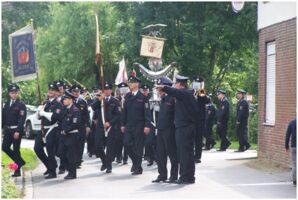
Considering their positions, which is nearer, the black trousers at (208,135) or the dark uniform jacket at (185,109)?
the dark uniform jacket at (185,109)

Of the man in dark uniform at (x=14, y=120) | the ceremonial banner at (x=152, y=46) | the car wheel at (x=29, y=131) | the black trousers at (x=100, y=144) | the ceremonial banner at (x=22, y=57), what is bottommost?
the car wheel at (x=29, y=131)

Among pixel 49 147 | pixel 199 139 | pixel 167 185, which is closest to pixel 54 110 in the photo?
pixel 49 147

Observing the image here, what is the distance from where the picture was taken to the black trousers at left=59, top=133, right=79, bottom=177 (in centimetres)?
1547

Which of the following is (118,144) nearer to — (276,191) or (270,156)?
(270,156)

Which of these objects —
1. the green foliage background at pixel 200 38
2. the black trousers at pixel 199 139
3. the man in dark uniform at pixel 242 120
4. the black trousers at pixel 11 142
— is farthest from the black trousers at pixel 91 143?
the green foliage background at pixel 200 38

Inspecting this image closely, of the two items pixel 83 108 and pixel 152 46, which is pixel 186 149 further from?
pixel 152 46

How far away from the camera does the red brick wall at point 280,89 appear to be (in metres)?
17.0

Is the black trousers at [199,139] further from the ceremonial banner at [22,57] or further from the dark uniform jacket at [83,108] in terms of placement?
the ceremonial banner at [22,57]

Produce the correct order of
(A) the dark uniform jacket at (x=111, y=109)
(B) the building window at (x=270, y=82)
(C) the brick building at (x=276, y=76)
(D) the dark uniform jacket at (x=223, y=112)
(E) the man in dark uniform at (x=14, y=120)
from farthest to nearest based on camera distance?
(D) the dark uniform jacket at (x=223, y=112), (B) the building window at (x=270, y=82), (A) the dark uniform jacket at (x=111, y=109), (C) the brick building at (x=276, y=76), (E) the man in dark uniform at (x=14, y=120)

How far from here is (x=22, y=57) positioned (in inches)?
622

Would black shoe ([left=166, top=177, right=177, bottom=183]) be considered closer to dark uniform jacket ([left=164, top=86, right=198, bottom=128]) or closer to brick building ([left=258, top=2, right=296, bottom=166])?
dark uniform jacket ([left=164, top=86, right=198, bottom=128])

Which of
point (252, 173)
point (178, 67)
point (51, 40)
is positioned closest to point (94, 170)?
point (252, 173)

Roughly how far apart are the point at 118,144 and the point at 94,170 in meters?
1.78

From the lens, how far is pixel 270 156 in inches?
732
